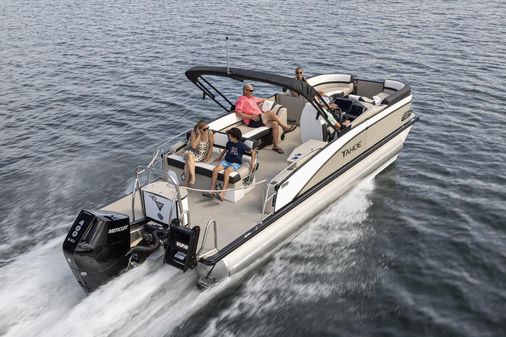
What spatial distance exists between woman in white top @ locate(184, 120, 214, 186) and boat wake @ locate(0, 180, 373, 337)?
2210 millimetres

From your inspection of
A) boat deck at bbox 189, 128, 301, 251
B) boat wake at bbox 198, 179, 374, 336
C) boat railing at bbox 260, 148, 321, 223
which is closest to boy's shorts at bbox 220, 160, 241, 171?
boat deck at bbox 189, 128, 301, 251

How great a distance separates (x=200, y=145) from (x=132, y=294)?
3.24 m

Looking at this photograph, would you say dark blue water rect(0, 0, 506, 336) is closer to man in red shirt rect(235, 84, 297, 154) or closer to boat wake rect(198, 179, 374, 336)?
boat wake rect(198, 179, 374, 336)

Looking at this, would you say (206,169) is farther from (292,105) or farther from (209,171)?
(292,105)

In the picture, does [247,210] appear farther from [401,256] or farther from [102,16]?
[102,16]

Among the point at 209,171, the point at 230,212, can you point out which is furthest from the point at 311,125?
the point at 230,212

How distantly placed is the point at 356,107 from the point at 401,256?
4.11 m

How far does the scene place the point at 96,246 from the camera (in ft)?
22.6

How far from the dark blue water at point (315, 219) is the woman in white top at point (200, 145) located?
230 cm

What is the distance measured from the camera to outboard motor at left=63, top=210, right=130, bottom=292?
6.85 meters

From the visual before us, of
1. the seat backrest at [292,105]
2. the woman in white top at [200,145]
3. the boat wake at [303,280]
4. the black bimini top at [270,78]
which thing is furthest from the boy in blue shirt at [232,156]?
the seat backrest at [292,105]

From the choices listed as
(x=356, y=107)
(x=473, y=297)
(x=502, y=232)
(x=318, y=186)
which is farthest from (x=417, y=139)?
(x=473, y=297)

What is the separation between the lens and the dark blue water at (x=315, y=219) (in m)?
7.39

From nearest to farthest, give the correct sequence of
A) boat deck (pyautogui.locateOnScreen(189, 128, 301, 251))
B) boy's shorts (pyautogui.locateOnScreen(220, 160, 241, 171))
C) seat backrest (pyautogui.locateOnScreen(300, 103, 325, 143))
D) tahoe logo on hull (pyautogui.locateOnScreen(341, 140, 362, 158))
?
boat deck (pyautogui.locateOnScreen(189, 128, 301, 251)) → boy's shorts (pyautogui.locateOnScreen(220, 160, 241, 171)) → tahoe logo on hull (pyautogui.locateOnScreen(341, 140, 362, 158)) → seat backrest (pyautogui.locateOnScreen(300, 103, 325, 143))
